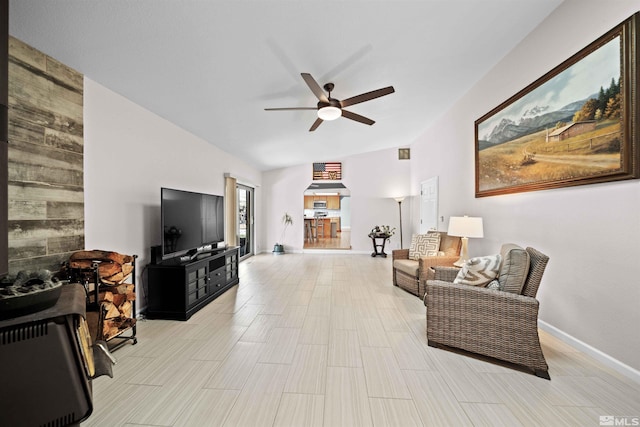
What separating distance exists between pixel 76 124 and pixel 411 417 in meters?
3.51

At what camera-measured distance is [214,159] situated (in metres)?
4.84

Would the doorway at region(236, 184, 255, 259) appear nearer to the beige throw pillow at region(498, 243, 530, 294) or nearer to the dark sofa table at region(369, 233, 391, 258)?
the dark sofa table at region(369, 233, 391, 258)

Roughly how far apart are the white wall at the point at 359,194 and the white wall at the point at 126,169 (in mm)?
4008

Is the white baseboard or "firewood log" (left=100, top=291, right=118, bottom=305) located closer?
the white baseboard

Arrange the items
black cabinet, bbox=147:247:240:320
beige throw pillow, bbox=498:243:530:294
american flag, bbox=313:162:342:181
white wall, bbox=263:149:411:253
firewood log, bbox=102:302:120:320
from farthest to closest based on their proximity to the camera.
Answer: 1. american flag, bbox=313:162:342:181
2. white wall, bbox=263:149:411:253
3. black cabinet, bbox=147:247:240:320
4. firewood log, bbox=102:302:120:320
5. beige throw pillow, bbox=498:243:530:294

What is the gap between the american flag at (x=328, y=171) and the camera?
7.60 metres

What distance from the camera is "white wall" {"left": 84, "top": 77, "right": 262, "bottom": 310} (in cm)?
248

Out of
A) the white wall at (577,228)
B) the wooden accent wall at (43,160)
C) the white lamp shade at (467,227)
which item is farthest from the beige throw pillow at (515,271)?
the wooden accent wall at (43,160)

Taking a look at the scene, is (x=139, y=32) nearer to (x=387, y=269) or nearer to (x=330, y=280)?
(x=330, y=280)

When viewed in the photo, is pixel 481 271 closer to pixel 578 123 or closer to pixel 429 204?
pixel 578 123

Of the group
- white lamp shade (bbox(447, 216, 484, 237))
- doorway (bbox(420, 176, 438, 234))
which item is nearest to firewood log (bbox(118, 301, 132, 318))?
white lamp shade (bbox(447, 216, 484, 237))

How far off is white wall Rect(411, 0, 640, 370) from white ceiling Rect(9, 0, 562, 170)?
0.29m

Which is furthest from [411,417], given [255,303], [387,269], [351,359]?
[387,269]

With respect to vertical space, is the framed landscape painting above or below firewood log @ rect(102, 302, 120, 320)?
above
